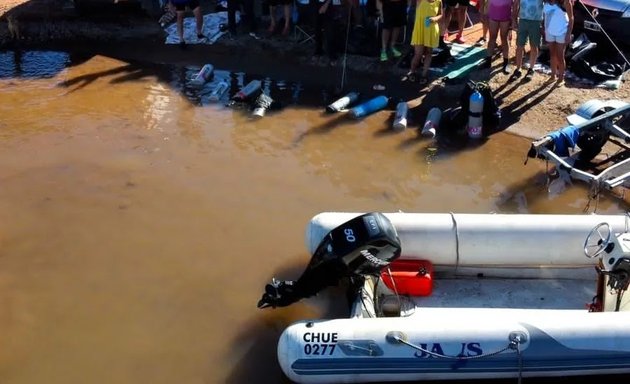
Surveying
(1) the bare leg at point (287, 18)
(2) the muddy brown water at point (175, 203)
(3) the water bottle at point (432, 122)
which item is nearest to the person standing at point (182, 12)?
(2) the muddy brown water at point (175, 203)

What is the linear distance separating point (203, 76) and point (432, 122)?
380 cm

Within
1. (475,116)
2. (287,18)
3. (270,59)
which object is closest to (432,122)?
(475,116)

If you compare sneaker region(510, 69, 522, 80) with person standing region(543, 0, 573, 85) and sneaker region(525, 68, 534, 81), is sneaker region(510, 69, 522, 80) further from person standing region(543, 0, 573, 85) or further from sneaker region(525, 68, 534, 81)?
person standing region(543, 0, 573, 85)

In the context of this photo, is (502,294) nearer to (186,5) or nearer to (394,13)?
(394,13)

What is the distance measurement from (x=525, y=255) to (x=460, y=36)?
6.32 m

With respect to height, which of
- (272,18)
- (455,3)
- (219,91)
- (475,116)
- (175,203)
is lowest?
(175,203)

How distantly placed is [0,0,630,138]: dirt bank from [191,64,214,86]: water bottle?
A: 0.57m

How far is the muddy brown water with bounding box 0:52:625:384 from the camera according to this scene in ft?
19.1

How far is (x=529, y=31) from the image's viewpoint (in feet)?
32.8

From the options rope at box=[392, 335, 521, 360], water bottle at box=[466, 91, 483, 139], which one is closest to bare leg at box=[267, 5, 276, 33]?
water bottle at box=[466, 91, 483, 139]

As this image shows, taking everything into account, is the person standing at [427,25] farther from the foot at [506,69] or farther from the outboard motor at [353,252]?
the outboard motor at [353,252]

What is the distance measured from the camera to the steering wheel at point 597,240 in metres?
5.45

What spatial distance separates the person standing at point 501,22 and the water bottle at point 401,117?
1.83m

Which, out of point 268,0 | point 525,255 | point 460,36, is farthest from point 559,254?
point 268,0
